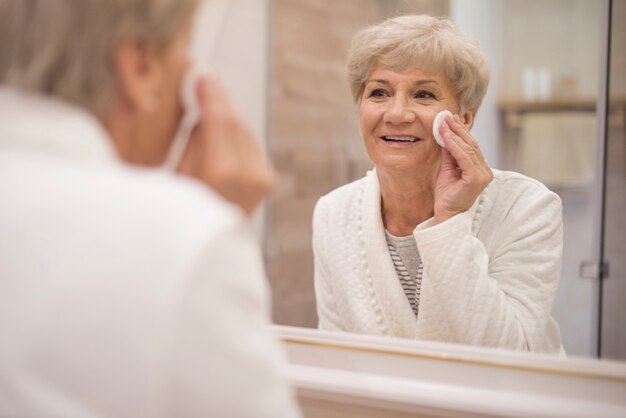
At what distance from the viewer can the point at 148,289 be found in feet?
1.68

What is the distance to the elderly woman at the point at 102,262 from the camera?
0.52m

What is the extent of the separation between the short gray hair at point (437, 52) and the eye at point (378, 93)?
0.05 meters

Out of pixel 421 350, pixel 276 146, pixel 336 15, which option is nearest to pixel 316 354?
pixel 421 350

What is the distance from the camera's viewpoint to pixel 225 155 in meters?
0.76

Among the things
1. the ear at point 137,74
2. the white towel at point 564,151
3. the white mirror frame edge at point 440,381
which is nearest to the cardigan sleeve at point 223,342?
the ear at point 137,74

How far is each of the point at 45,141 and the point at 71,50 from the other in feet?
0.27

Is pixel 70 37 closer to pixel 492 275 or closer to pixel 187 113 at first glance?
pixel 187 113

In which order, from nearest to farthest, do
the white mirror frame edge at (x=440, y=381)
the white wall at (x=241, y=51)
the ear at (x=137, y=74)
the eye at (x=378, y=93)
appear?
the ear at (x=137, y=74) < the white mirror frame edge at (x=440, y=381) < the eye at (x=378, y=93) < the white wall at (x=241, y=51)

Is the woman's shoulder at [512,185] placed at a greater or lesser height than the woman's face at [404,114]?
lesser

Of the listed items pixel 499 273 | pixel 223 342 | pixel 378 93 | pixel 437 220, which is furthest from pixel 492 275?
pixel 223 342

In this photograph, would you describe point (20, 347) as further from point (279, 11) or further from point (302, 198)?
point (279, 11)

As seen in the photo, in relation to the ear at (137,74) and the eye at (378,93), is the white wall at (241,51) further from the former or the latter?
the ear at (137,74)

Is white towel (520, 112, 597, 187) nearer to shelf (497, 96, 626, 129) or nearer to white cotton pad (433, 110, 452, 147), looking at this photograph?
shelf (497, 96, 626, 129)

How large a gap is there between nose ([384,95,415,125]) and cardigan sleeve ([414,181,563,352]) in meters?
0.19
